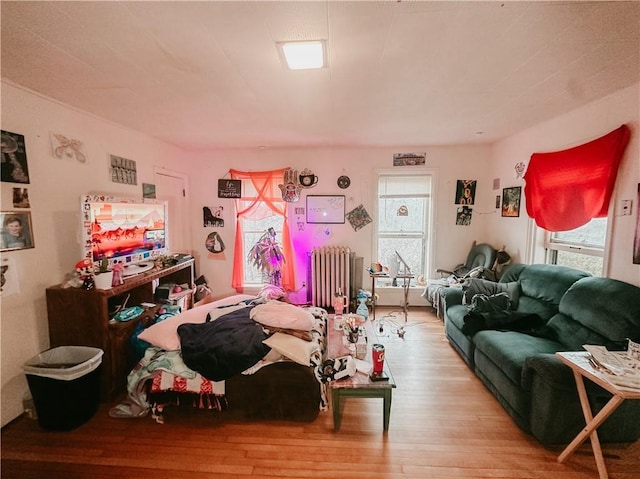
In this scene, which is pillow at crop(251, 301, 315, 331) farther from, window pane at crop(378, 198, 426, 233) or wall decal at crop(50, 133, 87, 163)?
window pane at crop(378, 198, 426, 233)

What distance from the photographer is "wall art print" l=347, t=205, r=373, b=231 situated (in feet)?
13.6

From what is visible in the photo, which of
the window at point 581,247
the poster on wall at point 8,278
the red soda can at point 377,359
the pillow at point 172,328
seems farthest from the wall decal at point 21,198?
the window at point 581,247

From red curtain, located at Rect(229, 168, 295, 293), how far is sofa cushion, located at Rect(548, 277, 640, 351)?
317 centimetres

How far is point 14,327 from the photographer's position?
76.0 inches

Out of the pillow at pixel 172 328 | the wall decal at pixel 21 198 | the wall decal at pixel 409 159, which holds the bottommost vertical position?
the pillow at pixel 172 328

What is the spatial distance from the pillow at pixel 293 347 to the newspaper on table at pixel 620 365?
1654 millimetres

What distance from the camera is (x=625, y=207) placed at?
210 centimetres

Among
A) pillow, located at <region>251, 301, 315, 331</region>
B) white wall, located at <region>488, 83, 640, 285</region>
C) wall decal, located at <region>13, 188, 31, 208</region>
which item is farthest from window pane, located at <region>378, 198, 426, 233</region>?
wall decal, located at <region>13, 188, 31, 208</region>

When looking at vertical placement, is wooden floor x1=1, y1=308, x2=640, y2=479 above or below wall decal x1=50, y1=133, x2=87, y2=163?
below

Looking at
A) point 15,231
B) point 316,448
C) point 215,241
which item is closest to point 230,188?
point 215,241

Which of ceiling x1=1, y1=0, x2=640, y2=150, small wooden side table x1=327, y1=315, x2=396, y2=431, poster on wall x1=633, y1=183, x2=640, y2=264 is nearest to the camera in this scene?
ceiling x1=1, y1=0, x2=640, y2=150

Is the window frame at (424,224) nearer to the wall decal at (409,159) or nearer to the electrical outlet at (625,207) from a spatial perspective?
the wall decal at (409,159)

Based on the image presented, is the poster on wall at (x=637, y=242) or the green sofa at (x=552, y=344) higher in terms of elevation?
the poster on wall at (x=637, y=242)

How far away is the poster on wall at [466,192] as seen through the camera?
3998 mm
